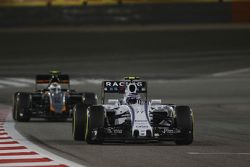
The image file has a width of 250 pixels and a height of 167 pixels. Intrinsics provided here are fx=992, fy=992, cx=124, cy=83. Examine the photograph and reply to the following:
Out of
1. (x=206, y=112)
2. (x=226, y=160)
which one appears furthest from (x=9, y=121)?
(x=226, y=160)

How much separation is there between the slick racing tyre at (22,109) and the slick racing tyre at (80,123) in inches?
232

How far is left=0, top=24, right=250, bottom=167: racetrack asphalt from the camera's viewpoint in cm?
1517

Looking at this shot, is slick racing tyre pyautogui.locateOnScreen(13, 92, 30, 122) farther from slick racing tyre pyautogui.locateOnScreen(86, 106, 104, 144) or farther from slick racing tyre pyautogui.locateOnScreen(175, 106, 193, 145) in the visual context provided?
slick racing tyre pyautogui.locateOnScreen(175, 106, 193, 145)

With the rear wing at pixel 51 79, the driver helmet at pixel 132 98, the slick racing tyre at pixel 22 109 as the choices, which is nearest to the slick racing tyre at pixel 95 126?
the driver helmet at pixel 132 98

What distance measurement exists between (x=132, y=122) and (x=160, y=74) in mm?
21683

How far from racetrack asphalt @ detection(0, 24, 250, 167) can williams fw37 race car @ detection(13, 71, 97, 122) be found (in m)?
0.47

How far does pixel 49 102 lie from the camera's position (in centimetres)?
2311

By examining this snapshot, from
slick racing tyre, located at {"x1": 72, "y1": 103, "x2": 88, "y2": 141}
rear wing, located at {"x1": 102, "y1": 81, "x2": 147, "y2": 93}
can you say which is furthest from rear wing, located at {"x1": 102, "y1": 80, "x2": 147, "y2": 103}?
slick racing tyre, located at {"x1": 72, "y1": 103, "x2": 88, "y2": 141}

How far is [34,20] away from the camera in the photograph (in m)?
45.8

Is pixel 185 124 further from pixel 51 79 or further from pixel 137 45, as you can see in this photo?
pixel 137 45

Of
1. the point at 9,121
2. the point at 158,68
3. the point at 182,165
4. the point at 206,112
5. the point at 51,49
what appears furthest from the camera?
the point at 51,49

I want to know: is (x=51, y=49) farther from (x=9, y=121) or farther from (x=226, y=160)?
(x=226, y=160)

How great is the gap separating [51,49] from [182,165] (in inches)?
1231

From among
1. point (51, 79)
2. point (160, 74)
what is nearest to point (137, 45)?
point (160, 74)
